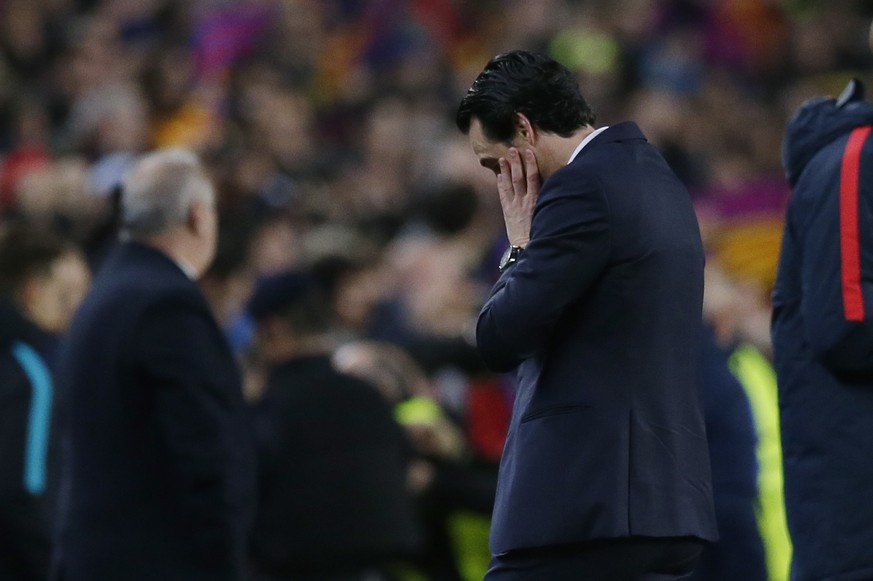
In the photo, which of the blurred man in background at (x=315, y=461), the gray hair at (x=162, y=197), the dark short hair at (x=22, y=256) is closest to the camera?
the gray hair at (x=162, y=197)

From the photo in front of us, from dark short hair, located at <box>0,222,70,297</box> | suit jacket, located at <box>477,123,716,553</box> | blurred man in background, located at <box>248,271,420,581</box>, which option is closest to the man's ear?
suit jacket, located at <box>477,123,716,553</box>

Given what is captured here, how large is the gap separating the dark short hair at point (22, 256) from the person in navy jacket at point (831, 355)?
2927mm

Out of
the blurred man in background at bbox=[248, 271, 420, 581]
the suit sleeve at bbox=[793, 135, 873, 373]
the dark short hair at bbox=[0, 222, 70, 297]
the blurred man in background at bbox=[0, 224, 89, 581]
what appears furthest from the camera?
the blurred man in background at bbox=[248, 271, 420, 581]

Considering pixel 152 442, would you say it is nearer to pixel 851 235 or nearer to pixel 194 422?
pixel 194 422

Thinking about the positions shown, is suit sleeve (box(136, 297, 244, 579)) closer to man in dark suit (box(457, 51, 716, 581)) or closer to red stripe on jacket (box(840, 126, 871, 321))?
man in dark suit (box(457, 51, 716, 581))

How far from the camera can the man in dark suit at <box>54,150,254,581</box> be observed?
4992 mm

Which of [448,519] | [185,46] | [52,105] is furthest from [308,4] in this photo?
[448,519]

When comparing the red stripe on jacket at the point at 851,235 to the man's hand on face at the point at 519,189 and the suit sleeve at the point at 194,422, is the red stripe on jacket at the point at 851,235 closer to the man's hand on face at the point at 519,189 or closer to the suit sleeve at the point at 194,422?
the man's hand on face at the point at 519,189

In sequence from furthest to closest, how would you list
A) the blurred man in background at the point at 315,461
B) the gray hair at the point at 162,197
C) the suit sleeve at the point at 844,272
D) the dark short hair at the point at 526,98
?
1. the blurred man in background at the point at 315,461
2. the gray hair at the point at 162,197
3. the suit sleeve at the point at 844,272
4. the dark short hair at the point at 526,98

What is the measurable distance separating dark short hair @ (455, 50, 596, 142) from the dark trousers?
962 millimetres

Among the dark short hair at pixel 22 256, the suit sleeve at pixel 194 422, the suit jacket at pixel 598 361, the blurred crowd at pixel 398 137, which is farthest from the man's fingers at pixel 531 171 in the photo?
the blurred crowd at pixel 398 137

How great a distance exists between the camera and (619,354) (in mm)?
3963

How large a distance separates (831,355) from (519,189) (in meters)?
0.90

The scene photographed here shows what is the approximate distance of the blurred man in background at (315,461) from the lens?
6.73 m
